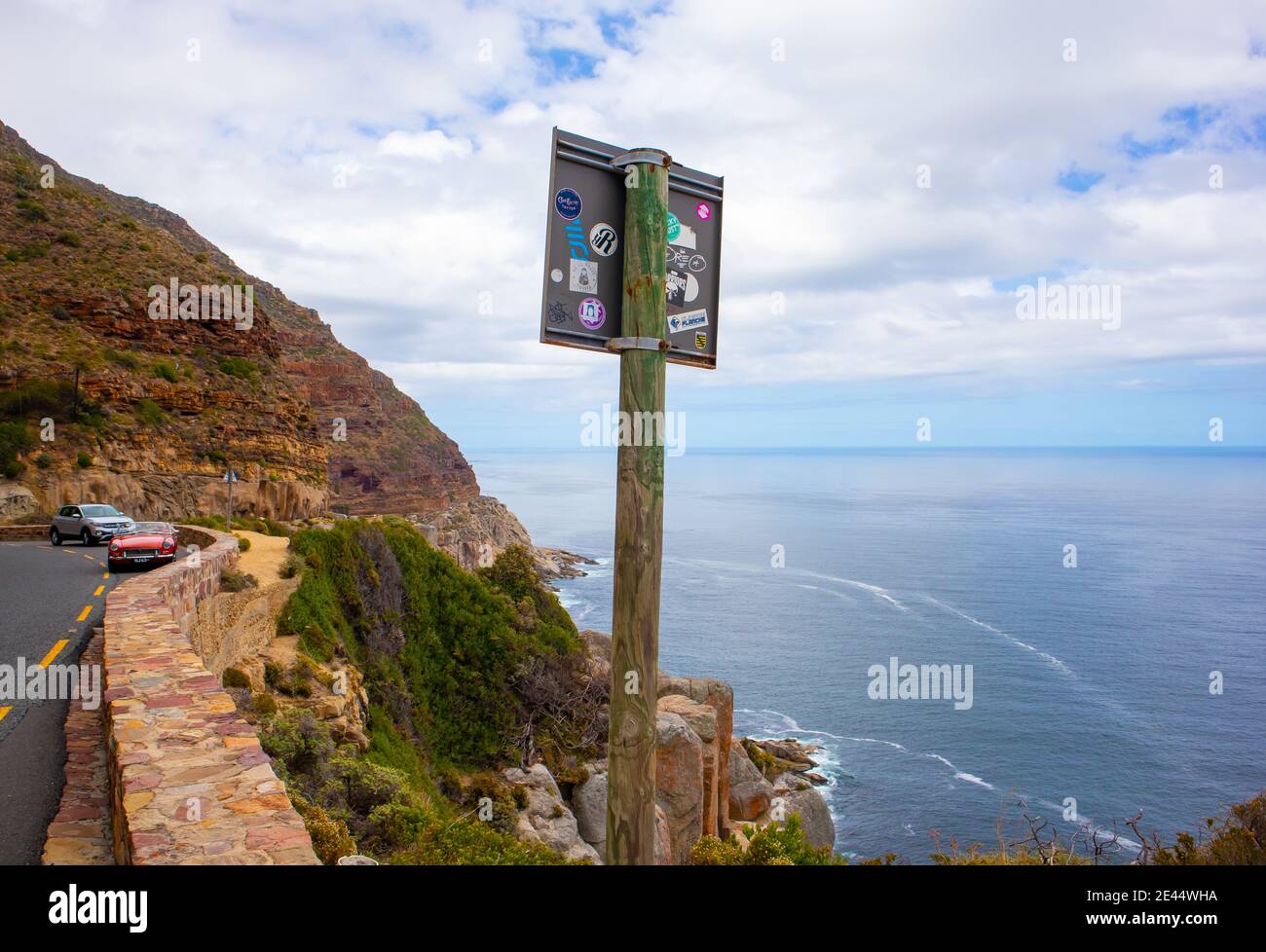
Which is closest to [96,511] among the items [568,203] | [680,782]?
[680,782]

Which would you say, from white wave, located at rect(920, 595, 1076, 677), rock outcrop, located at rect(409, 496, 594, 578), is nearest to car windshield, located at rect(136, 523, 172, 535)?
rock outcrop, located at rect(409, 496, 594, 578)

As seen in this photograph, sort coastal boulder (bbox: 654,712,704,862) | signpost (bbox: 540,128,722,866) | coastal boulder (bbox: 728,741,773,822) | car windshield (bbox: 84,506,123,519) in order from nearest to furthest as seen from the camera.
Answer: signpost (bbox: 540,128,722,866) → coastal boulder (bbox: 654,712,704,862) → coastal boulder (bbox: 728,741,773,822) → car windshield (bbox: 84,506,123,519)

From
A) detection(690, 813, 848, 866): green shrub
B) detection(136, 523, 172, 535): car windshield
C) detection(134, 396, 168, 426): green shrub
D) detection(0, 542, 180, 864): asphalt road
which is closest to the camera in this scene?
detection(0, 542, 180, 864): asphalt road

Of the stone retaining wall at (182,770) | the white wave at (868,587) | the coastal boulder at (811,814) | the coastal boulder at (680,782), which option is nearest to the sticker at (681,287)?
the stone retaining wall at (182,770)

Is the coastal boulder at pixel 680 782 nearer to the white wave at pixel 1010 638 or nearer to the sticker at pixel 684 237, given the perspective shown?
the sticker at pixel 684 237

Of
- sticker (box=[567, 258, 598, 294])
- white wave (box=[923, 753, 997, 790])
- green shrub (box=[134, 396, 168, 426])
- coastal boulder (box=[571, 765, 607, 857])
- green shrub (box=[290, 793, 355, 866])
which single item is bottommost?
white wave (box=[923, 753, 997, 790])

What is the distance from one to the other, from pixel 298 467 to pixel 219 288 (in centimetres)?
1188

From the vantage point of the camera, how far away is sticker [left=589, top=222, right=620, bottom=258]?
3615mm

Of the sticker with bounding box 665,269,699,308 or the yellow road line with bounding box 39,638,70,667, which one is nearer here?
the sticker with bounding box 665,269,699,308

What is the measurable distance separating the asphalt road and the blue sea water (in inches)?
768

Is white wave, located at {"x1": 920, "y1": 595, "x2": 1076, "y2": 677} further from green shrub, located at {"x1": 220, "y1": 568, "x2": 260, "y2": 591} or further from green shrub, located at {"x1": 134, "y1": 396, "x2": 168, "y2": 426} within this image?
green shrub, located at {"x1": 134, "y1": 396, "x2": 168, "y2": 426}

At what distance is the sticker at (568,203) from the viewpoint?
3561 millimetres

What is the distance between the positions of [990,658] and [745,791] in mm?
35013
